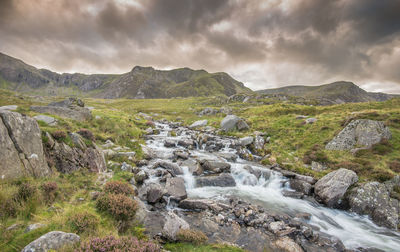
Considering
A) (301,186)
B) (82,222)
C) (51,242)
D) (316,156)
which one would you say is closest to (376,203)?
(301,186)

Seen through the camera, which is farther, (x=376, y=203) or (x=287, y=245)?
(x=376, y=203)

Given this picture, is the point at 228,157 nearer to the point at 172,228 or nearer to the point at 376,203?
the point at 376,203

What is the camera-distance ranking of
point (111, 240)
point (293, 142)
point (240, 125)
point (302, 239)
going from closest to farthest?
point (111, 240) → point (302, 239) → point (293, 142) → point (240, 125)

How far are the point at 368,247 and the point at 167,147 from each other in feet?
77.6

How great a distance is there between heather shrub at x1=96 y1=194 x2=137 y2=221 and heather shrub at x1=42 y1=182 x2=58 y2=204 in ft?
6.53

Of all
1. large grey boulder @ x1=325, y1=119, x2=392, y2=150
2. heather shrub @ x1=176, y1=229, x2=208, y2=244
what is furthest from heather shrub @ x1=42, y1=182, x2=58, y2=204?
large grey boulder @ x1=325, y1=119, x2=392, y2=150

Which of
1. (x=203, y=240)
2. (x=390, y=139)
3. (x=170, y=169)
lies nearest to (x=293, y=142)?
(x=390, y=139)

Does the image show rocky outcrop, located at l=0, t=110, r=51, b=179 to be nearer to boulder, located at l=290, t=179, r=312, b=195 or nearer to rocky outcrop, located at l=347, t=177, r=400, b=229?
boulder, located at l=290, t=179, r=312, b=195

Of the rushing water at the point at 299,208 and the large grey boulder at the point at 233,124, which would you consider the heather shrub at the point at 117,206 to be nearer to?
the rushing water at the point at 299,208

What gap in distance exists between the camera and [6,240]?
18.0 ft

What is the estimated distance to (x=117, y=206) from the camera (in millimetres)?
8422

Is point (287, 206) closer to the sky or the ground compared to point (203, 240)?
closer to the ground

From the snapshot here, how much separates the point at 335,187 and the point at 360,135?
442 inches

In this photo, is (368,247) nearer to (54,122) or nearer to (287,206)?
(287,206)
